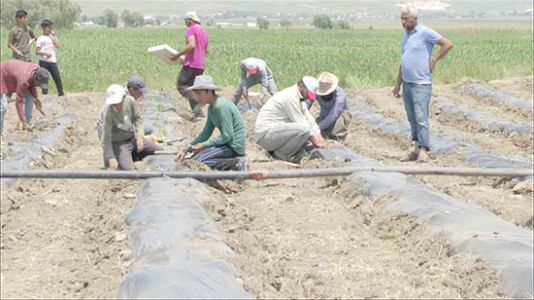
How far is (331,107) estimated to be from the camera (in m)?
9.05

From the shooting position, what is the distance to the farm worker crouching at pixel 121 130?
7125mm

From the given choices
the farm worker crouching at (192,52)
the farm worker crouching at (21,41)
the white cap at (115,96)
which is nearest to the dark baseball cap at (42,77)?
the farm worker crouching at (192,52)

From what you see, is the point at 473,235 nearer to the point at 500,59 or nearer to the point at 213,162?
the point at 213,162

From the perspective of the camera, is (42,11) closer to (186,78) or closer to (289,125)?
(186,78)

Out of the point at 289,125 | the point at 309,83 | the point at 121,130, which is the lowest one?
the point at 289,125

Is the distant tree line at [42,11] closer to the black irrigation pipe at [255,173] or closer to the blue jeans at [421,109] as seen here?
the blue jeans at [421,109]

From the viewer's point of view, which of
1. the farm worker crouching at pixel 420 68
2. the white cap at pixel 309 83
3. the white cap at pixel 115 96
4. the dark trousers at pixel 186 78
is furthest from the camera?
the dark trousers at pixel 186 78

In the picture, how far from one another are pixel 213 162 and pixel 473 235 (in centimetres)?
297

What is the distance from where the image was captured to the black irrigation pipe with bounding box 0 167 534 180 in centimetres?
659

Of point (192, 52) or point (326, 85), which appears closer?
point (326, 85)

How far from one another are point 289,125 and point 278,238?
108 inches

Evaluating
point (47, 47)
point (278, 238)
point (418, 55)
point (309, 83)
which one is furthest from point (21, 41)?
point (278, 238)

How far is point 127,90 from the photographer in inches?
288

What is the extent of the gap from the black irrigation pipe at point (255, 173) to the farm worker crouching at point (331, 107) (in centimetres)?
201
